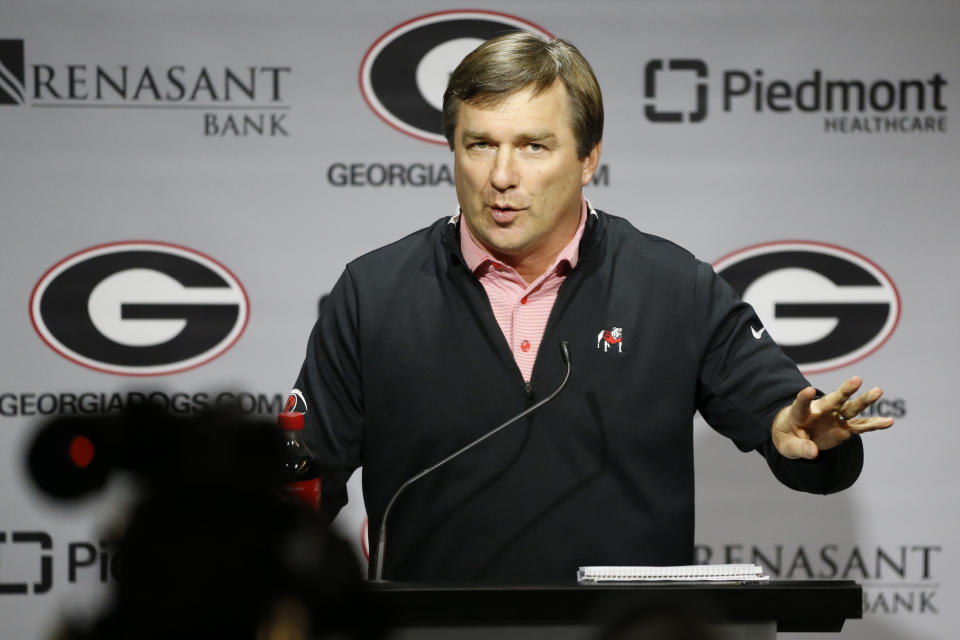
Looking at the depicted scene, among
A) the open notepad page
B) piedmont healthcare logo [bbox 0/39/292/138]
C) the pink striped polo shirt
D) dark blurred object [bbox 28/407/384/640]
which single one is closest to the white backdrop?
piedmont healthcare logo [bbox 0/39/292/138]

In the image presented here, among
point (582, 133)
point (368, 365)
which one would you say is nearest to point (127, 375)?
point (368, 365)

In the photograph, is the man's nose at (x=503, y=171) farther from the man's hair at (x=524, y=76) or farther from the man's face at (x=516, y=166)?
the man's hair at (x=524, y=76)

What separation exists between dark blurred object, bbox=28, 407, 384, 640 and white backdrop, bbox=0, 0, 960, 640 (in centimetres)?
260

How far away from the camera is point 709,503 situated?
3219mm

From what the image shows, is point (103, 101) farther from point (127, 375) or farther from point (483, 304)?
point (483, 304)

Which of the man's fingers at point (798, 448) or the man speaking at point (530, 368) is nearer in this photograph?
the man's fingers at point (798, 448)

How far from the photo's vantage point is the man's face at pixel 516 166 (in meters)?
2.27

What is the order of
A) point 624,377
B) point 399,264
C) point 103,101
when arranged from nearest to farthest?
point 624,377
point 399,264
point 103,101

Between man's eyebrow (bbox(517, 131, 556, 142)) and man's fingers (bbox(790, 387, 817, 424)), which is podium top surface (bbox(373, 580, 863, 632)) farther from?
man's eyebrow (bbox(517, 131, 556, 142))

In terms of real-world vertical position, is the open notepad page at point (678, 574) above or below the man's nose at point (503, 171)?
below

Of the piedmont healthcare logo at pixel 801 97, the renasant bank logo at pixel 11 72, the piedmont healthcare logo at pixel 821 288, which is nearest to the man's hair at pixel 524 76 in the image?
the piedmont healthcare logo at pixel 801 97

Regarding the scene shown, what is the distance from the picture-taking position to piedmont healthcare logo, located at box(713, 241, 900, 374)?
3.20m

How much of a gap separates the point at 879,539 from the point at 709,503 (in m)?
0.49

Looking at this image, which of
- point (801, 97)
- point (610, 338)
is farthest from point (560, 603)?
point (801, 97)
